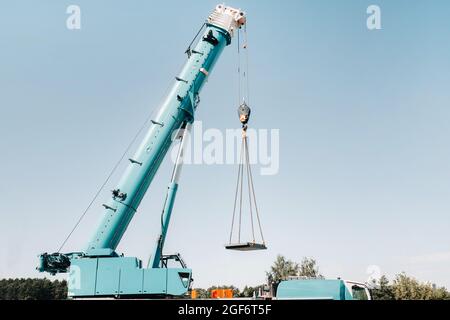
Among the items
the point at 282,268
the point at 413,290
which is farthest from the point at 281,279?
the point at 282,268

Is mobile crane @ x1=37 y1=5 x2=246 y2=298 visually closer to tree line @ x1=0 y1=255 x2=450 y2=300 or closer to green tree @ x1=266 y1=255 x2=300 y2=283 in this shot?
tree line @ x1=0 y1=255 x2=450 y2=300

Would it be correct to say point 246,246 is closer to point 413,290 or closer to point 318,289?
point 318,289

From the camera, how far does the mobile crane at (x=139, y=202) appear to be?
500 inches

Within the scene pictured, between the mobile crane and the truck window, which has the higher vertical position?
the mobile crane

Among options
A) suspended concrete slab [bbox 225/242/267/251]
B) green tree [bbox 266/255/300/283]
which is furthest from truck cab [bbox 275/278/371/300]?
green tree [bbox 266/255/300/283]

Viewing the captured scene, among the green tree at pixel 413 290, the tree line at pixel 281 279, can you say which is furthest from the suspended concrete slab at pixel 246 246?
the green tree at pixel 413 290

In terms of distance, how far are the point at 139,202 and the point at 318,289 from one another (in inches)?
265

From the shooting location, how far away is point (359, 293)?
41.7 ft

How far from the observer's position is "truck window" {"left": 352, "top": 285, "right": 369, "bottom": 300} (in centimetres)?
1257

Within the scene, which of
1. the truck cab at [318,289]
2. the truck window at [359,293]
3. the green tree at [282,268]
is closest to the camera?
the truck cab at [318,289]

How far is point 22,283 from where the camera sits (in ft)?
353

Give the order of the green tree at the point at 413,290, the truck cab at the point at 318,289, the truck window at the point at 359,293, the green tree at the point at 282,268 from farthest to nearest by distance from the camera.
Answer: the green tree at the point at 282,268, the green tree at the point at 413,290, the truck window at the point at 359,293, the truck cab at the point at 318,289

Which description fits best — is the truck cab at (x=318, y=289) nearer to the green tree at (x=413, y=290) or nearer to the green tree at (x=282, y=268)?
the green tree at (x=413, y=290)
